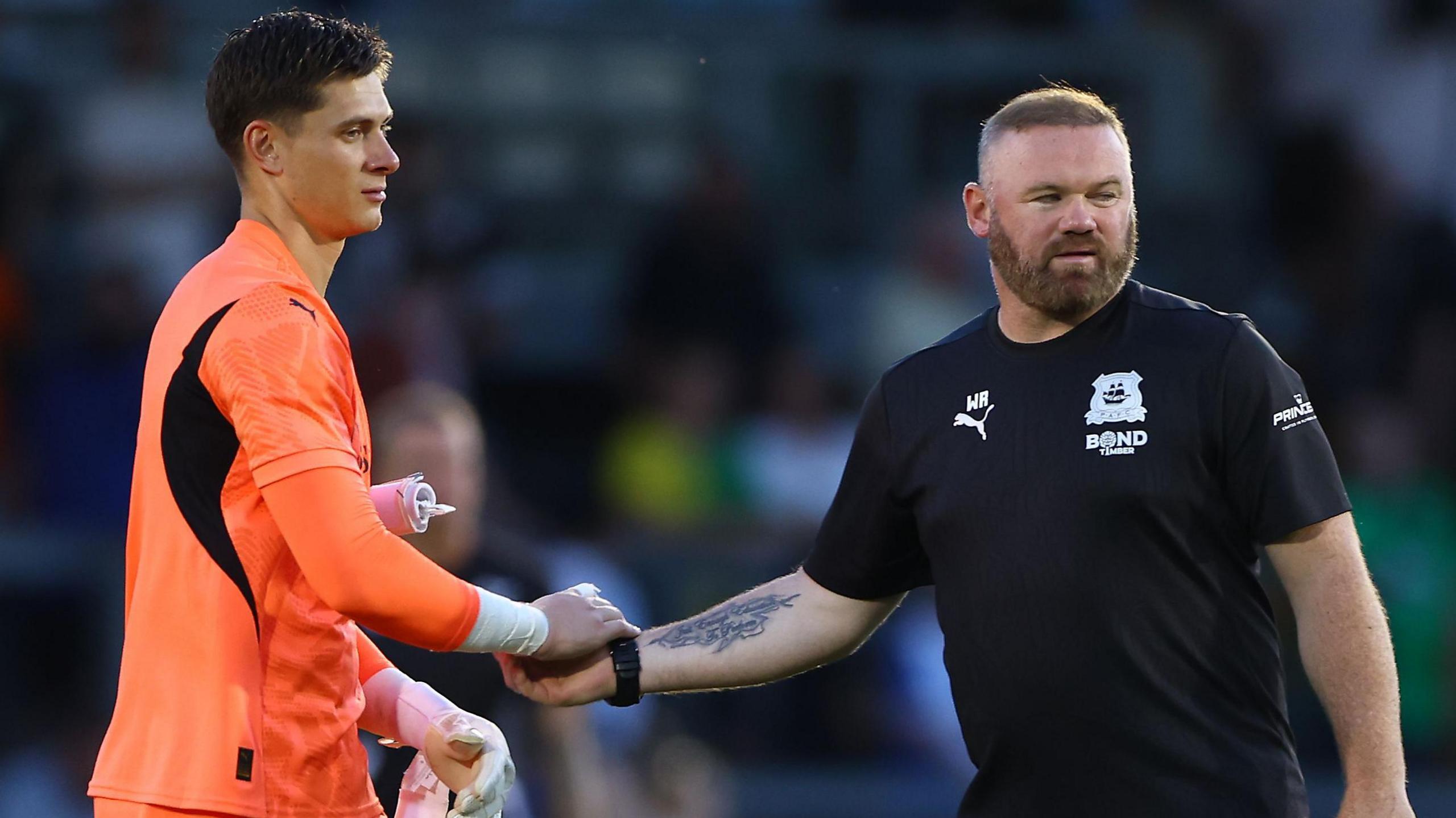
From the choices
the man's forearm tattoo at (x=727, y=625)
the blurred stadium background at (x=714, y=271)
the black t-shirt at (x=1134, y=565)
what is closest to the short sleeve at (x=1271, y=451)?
the black t-shirt at (x=1134, y=565)

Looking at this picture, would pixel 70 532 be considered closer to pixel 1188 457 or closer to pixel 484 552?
pixel 484 552

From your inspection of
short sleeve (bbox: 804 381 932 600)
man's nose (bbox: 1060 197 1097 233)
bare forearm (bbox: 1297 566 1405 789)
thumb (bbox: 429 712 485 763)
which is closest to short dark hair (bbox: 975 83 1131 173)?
man's nose (bbox: 1060 197 1097 233)

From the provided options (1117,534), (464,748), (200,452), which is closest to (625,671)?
(464,748)

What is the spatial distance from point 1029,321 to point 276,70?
1.67 m

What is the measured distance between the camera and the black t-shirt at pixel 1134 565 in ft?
12.6

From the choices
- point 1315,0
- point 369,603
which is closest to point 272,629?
point 369,603

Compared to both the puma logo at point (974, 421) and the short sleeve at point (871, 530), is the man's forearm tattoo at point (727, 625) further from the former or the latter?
the puma logo at point (974, 421)

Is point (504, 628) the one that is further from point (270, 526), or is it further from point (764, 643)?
point (764, 643)

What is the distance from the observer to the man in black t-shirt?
380 centimetres

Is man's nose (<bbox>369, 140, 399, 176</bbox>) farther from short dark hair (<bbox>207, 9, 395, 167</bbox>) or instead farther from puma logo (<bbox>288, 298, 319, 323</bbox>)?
puma logo (<bbox>288, 298, 319, 323</bbox>)

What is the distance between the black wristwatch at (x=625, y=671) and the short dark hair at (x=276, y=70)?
1.45 meters

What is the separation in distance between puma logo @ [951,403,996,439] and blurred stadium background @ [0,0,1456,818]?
11.7ft

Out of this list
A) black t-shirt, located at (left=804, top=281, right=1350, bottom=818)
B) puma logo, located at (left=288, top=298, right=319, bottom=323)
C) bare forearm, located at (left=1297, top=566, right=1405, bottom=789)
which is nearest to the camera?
puma logo, located at (left=288, top=298, right=319, bottom=323)

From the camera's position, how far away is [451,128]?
34.7 feet
